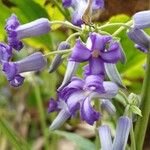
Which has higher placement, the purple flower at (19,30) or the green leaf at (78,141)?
the purple flower at (19,30)

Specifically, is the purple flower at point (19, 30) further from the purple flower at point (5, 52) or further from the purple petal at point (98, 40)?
the purple petal at point (98, 40)

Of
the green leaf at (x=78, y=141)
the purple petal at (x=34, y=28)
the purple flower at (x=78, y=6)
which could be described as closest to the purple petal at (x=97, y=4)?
the purple flower at (x=78, y=6)

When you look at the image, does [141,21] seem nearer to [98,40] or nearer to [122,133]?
[98,40]

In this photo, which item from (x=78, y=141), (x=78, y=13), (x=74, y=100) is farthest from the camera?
(x=78, y=141)

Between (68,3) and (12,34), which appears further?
(68,3)

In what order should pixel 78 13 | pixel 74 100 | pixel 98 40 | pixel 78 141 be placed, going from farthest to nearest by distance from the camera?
pixel 78 141 → pixel 78 13 → pixel 74 100 → pixel 98 40

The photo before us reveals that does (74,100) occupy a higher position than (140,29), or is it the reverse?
(140,29)

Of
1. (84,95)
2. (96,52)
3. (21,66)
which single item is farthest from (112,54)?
(21,66)
